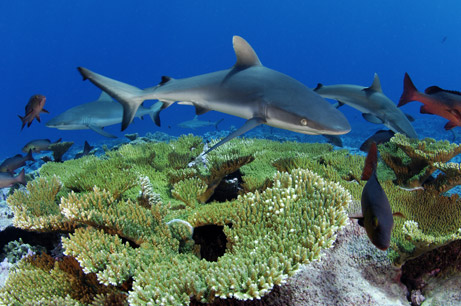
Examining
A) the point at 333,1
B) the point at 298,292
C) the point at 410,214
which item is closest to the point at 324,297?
the point at 298,292

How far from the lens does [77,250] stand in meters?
2.50

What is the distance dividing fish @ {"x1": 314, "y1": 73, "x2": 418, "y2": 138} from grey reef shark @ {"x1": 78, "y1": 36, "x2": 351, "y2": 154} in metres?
3.05

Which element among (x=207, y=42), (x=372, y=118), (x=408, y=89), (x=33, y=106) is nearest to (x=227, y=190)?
(x=408, y=89)

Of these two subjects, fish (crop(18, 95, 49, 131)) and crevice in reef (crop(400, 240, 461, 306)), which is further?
fish (crop(18, 95, 49, 131))

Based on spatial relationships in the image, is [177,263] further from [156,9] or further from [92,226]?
[156,9]

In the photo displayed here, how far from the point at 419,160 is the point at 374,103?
82.5 inches

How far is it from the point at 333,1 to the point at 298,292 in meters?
218

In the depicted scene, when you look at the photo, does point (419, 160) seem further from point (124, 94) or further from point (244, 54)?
point (124, 94)

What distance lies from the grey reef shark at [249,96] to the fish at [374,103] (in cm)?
305

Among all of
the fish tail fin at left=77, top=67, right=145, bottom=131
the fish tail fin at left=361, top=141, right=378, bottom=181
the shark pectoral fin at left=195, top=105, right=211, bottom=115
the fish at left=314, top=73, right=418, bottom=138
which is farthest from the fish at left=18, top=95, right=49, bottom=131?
the fish tail fin at left=361, top=141, right=378, bottom=181

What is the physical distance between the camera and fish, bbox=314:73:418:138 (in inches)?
235

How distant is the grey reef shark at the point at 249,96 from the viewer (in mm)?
3049

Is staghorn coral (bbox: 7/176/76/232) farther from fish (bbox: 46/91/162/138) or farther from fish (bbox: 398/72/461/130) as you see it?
fish (bbox: 398/72/461/130)

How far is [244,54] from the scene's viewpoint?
413 centimetres
